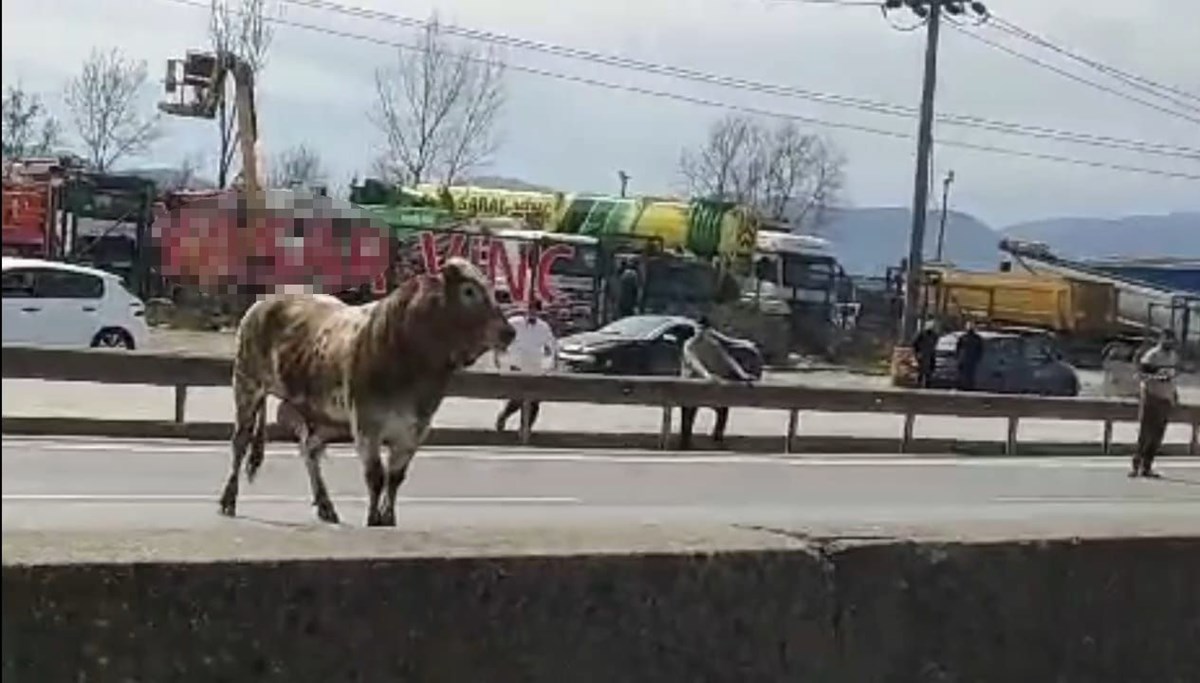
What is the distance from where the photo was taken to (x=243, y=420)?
12398mm

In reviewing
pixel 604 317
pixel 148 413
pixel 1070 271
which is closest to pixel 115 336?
pixel 148 413

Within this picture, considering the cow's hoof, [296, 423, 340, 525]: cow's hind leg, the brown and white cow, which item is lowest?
the cow's hoof

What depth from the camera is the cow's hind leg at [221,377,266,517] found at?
1218 centimetres

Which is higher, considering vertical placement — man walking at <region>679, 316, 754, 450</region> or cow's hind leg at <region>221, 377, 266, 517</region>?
cow's hind leg at <region>221, 377, 266, 517</region>

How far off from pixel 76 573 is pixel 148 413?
1991 centimetres

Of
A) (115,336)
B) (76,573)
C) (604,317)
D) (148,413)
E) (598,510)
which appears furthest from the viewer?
(604,317)

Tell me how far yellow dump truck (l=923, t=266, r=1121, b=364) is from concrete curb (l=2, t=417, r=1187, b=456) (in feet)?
94.1

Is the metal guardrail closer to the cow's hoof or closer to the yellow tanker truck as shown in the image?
the cow's hoof

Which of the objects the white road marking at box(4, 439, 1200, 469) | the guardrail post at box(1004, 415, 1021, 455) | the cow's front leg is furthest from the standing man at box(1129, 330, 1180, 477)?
the cow's front leg

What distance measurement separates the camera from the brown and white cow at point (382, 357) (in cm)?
1041

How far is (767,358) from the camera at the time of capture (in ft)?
168

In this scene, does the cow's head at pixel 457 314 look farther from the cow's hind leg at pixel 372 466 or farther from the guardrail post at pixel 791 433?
the guardrail post at pixel 791 433

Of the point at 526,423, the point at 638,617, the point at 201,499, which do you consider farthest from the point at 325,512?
the point at 526,423

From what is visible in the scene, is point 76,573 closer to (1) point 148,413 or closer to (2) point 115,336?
(1) point 148,413
